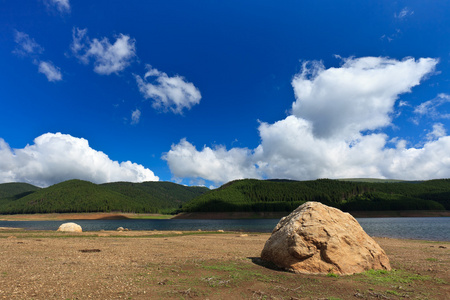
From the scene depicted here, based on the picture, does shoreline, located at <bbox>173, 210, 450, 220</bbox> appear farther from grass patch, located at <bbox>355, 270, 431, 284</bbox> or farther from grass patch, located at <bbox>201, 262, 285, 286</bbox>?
grass patch, located at <bbox>201, 262, 285, 286</bbox>

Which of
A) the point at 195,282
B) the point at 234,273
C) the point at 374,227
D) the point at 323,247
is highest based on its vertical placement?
the point at 323,247

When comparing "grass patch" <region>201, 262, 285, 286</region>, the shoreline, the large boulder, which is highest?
the large boulder

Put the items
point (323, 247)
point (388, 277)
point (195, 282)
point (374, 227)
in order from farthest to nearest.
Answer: point (374, 227)
point (323, 247)
point (388, 277)
point (195, 282)

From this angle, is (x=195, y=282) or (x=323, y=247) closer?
(x=195, y=282)

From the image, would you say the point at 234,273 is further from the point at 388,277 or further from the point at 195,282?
the point at 388,277

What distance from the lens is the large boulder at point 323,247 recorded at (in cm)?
1334

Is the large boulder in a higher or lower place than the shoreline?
higher

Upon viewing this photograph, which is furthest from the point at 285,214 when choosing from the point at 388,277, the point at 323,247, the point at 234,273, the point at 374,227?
the point at 234,273

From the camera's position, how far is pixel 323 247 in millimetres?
13539

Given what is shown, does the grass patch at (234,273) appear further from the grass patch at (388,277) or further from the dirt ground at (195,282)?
the grass patch at (388,277)

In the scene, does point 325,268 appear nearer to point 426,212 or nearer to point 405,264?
point 405,264

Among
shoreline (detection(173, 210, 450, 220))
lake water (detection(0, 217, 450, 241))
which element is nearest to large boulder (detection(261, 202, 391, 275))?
lake water (detection(0, 217, 450, 241))

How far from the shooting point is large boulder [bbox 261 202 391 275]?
1334cm

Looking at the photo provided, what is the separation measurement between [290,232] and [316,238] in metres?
1.47
